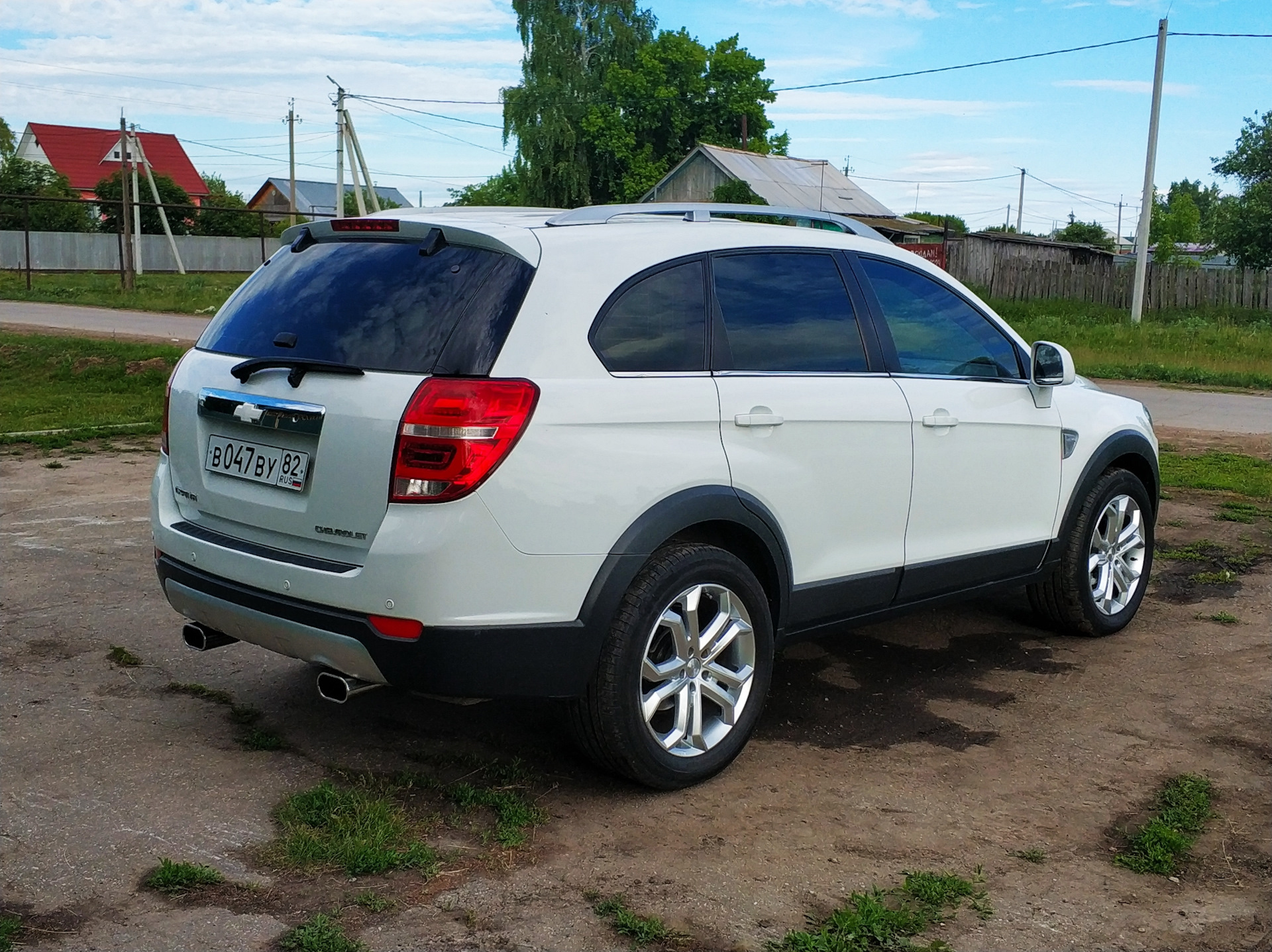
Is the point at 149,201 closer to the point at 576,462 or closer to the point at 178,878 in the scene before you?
the point at 576,462

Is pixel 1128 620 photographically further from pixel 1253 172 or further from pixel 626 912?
pixel 1253 172

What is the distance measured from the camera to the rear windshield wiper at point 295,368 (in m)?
3.65

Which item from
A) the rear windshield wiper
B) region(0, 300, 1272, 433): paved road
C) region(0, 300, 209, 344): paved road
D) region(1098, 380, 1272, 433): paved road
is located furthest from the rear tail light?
region(0, 300, 209, 344): paved road

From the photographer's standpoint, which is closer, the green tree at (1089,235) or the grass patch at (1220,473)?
the grass patch at (1220,473)

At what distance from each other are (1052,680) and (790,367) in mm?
1875

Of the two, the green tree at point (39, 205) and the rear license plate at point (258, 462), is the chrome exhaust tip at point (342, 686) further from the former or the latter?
the green tree at point (39, 205)

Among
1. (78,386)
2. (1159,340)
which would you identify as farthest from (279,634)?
(1159,340)

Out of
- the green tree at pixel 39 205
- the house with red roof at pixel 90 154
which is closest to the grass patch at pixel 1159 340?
the green tree at pixel 39 205

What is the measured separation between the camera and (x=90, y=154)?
73250mm

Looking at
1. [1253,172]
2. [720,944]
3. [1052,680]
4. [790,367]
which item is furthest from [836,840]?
[1253,172]

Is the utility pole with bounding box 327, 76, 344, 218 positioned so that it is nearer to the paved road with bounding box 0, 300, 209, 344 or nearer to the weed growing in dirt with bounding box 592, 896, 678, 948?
the paved road with bounding box 0, 300, 209, 344

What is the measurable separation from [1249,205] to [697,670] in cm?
3871

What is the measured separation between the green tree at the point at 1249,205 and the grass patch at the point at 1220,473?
97.3 feet

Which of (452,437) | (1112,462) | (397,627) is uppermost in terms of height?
(452,437)
